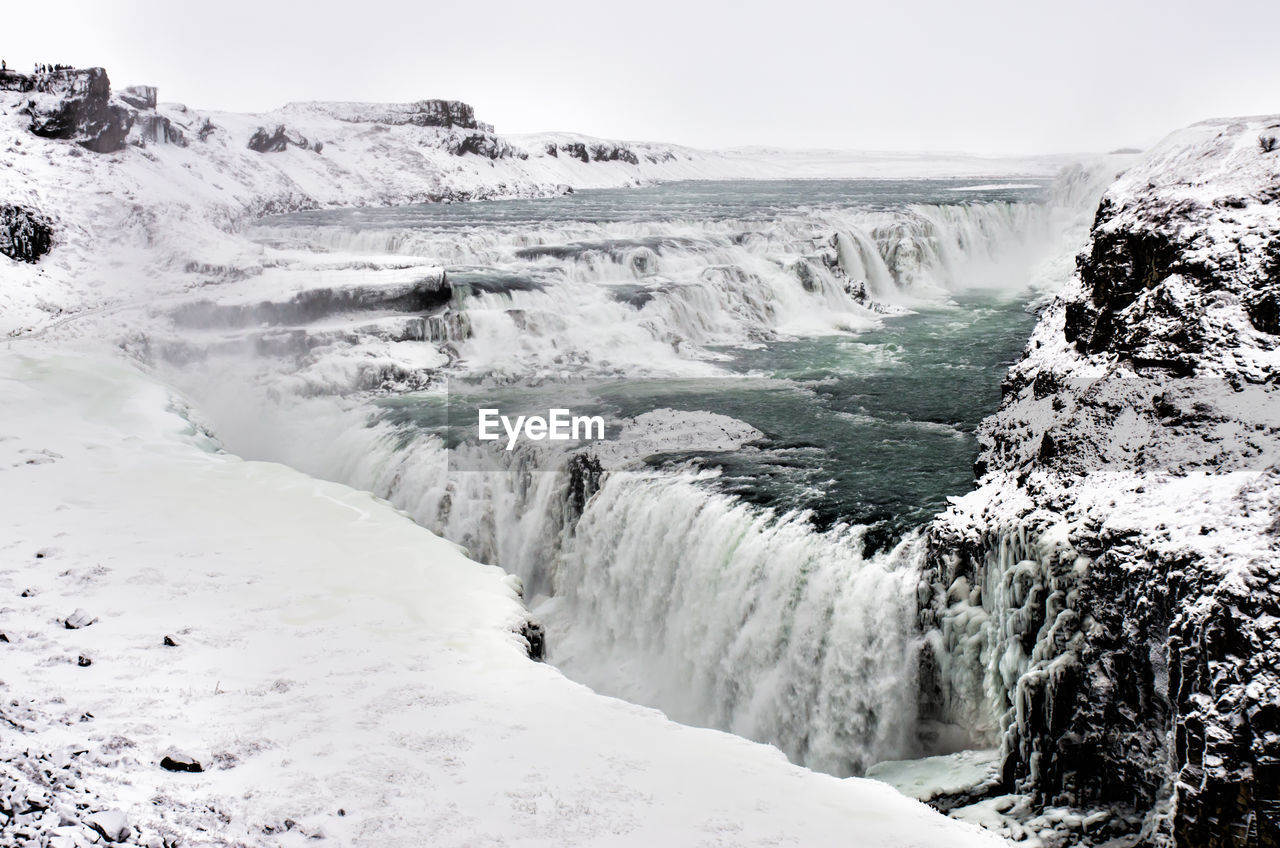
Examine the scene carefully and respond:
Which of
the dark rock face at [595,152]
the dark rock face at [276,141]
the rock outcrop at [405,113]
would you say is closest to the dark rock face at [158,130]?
the dark rock face at [276,141]

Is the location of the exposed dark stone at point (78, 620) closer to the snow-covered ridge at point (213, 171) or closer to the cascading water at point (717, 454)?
the cascading water at point (717, 454)

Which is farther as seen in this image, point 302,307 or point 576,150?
point 576,150

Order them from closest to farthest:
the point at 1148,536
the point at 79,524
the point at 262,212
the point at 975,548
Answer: the point at 1148,536
the point at 975,548
the point at 79,524
the point at 262,212

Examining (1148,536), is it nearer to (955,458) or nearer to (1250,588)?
(1250,588)

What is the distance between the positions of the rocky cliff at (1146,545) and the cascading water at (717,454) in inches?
43.7

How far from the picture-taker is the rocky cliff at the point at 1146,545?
17.6 ft

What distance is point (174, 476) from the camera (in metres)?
11.0

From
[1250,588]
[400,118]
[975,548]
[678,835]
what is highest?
[400,118]

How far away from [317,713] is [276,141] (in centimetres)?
6827

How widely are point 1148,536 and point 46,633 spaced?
7705 millimetres

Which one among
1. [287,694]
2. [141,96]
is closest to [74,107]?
[141,96]

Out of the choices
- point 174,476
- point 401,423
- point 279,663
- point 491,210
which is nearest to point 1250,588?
point 279,663

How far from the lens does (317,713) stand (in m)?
6.11

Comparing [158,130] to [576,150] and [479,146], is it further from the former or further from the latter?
[576,150]
